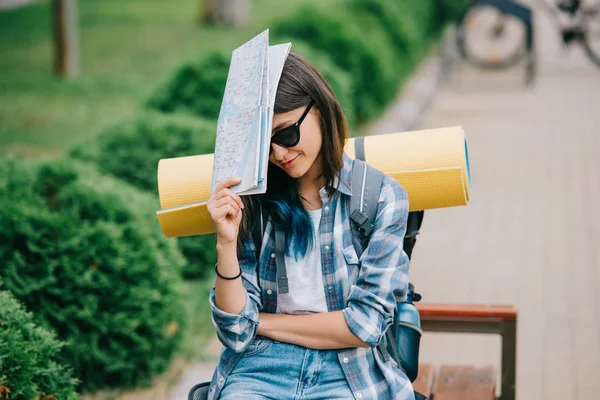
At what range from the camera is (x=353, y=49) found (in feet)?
31.1

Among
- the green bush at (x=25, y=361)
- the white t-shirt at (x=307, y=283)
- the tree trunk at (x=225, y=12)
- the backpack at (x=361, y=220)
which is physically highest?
the tree trunk at (x=225, y=12)

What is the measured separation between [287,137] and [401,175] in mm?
457

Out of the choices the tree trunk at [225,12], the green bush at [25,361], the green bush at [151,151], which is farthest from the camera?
the tree trunk at [225,12]

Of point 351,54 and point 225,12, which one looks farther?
point 225,12

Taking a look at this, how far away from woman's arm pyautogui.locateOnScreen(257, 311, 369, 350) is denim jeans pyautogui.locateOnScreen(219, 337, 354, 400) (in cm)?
4

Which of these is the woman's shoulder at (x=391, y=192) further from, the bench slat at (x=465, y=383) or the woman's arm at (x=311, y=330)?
the bench slat at (x=465, y=383)

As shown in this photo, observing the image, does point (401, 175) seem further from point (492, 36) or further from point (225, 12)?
point (225, 12)

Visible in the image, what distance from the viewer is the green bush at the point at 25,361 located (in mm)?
2850

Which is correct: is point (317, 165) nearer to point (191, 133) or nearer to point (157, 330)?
point (157, 330)

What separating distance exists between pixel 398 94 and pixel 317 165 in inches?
346

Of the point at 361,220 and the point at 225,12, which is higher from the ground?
the point at 225,12

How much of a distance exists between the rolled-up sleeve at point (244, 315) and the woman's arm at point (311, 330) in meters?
0.05

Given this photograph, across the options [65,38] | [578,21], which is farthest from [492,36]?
[65,38]

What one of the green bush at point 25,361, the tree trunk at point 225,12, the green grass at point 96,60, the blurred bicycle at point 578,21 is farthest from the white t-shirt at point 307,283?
the tree trunk at point 225,12
